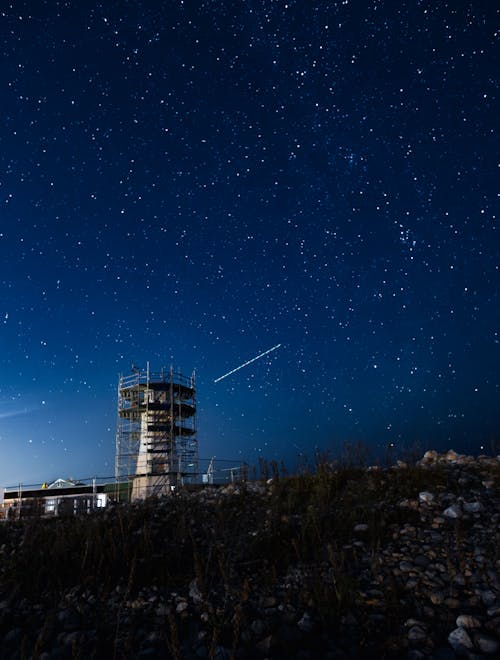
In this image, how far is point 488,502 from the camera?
7359 mm

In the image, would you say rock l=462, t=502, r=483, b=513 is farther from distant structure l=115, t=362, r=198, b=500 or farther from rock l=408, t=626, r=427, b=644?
distant structure l=115, t=362, r=198, b=500

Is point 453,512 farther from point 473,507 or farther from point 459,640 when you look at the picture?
point 459,640

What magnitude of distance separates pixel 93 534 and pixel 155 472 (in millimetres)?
30599

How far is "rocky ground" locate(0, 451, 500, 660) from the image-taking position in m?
3.92

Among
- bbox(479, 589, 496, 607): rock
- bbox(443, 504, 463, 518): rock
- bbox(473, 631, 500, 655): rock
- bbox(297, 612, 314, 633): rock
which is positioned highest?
bbox(443, 504, 463, 518): rock

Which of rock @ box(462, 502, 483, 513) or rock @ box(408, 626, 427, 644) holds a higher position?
rock @ box(462, 502, 483, 513)

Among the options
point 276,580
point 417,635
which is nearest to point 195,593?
point 276,580

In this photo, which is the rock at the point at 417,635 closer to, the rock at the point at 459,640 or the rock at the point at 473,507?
the rock at the point at 459,640

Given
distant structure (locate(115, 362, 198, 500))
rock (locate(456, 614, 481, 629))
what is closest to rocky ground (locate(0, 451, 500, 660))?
rock (locate(456, 614, 481, 629))

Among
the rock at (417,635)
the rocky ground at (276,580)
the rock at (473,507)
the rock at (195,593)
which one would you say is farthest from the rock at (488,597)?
the rock at (195,593)

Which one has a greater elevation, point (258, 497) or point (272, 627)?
point (258, 497)

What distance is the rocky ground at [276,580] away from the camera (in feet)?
12.9

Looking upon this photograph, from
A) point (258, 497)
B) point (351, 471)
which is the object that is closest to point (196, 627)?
point (258, 497)

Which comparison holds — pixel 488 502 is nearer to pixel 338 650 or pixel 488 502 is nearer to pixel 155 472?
pixel 338 650
